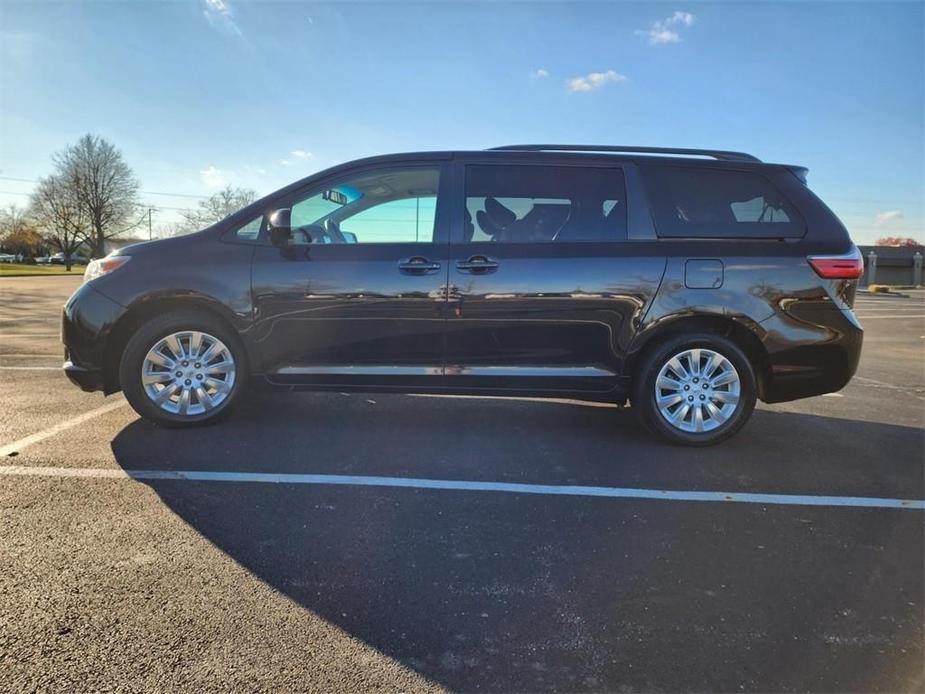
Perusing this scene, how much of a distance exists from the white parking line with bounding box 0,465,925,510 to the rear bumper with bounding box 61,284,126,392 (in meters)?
0.85

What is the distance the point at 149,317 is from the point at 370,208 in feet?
5.69

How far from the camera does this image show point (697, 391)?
4.15 metres

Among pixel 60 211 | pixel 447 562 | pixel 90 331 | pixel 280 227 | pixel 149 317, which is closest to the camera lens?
pixel 447 562

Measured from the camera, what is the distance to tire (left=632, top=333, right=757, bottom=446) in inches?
162

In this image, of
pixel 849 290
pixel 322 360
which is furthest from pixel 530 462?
pixel 849 290

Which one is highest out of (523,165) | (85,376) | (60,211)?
(60,211)

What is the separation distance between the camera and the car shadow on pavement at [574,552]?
2016 millimetres

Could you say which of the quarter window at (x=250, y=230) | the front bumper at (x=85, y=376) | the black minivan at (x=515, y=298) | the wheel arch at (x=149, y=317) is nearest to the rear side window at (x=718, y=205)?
the black minivan at (x=515, y=298)

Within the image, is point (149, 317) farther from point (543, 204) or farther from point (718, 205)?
point (718, 205)

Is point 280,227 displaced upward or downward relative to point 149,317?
upward

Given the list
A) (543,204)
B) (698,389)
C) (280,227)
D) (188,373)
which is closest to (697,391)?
(698,389)

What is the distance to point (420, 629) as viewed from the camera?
83.7 inches

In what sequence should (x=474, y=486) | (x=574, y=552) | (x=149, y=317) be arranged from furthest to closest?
1. (x=149, y=317)
2. (x=474, y=486)
3. (x=574, y=552)

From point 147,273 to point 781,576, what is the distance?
4.12 m
